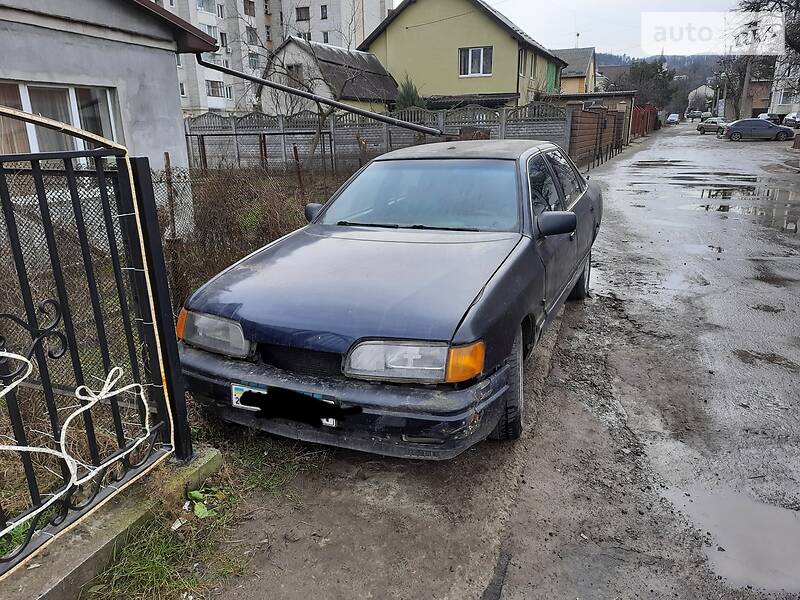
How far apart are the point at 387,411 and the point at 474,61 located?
30.5 metres

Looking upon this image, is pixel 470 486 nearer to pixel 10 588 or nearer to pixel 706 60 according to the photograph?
pixel 10 588

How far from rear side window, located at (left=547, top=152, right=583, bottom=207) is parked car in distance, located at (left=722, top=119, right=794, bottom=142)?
3962 centimetres

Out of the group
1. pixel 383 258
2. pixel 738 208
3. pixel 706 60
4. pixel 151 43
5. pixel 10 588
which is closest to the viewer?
pixel 10 588

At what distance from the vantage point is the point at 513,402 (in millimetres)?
3021

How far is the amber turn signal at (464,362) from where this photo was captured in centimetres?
247

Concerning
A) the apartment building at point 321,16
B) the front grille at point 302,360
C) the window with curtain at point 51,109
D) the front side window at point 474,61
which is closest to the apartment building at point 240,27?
the apartment building at point 321,16

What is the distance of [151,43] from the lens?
7.04 meters

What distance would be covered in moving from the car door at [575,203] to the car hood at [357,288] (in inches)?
55.2

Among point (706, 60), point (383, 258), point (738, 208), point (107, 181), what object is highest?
point (706, 60)

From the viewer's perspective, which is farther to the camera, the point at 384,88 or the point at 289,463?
the point at 384,88

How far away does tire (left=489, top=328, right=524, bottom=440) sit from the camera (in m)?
2.97

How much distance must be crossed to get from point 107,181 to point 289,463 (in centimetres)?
164

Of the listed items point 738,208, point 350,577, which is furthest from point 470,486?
point 738,208

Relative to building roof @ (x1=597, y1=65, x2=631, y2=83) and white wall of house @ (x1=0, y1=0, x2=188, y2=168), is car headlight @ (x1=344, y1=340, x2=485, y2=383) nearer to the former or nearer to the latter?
white wall of house @ (x1=0, y1=0, x2=188, y2=168)
